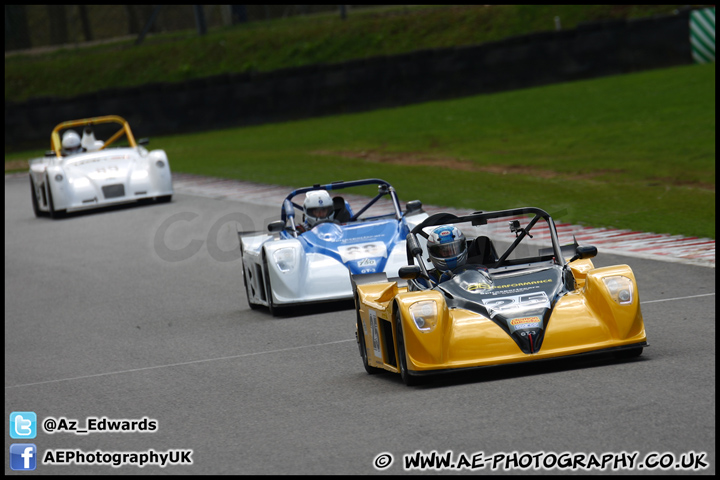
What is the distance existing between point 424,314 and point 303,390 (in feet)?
3.34

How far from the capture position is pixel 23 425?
7.22 metres

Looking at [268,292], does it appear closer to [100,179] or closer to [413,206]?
[413,206]

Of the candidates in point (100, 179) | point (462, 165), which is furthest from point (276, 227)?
A: point (462, 165)

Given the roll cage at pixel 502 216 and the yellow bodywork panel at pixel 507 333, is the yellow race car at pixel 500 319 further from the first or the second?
the roll cage at pixel 502 216

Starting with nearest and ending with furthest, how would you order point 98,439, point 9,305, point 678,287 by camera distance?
point 98,439 → point 678,287 → point 9,305

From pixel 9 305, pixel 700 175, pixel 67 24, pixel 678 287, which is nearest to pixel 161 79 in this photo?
pixel 67 24

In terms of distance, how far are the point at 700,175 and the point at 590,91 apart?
10079 mm

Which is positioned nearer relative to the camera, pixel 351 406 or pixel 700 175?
pixel 351 406

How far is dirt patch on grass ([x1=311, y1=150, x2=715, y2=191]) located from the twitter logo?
13.2 meters

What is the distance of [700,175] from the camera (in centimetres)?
1930

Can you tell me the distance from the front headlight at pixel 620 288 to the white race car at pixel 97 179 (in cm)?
1454

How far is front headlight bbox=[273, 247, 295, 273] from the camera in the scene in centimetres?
1097

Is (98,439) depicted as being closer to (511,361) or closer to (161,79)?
(511,361)

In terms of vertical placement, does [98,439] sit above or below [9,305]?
above
